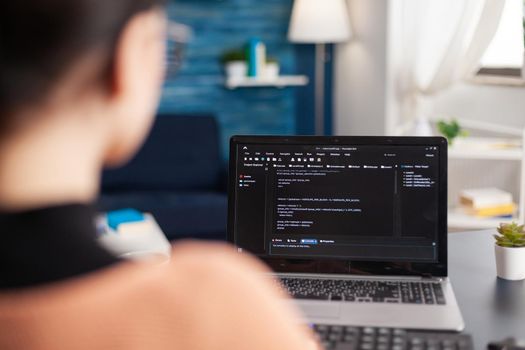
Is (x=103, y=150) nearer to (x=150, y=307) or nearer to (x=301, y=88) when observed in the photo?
(x=150, y=307)

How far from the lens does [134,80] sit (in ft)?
1.83

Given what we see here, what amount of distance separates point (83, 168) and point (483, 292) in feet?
3.96

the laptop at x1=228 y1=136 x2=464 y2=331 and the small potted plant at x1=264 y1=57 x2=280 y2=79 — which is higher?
the small potted plant at x1=264 y1=57 x2=280 y2=79

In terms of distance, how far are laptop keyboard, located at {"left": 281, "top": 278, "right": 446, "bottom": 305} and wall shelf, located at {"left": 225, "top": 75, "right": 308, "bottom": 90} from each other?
3239 mm

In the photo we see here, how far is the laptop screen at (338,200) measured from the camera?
5.34 feet

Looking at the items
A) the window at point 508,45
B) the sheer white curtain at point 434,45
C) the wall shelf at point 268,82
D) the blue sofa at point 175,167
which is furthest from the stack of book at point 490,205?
the wall shelf at point 268,82

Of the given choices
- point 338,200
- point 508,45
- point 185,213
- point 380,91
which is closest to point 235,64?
point 380,91

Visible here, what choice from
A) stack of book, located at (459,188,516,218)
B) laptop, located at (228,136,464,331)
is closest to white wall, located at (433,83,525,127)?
stack of book, located at (459,188,516,218)

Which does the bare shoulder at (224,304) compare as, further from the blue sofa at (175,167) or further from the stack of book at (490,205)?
the blue sofa at (175,167)

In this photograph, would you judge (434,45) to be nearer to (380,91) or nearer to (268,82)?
(380,91)

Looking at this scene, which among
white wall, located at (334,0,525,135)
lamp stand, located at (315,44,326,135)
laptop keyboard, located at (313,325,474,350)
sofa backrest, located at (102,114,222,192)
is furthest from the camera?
lamp stand, located at (315,44,326,135)

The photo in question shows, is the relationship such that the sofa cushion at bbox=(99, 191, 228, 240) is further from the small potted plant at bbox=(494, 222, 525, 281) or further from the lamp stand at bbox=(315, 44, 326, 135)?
the small potted plant at bbox=(494, 222, 525, 281)

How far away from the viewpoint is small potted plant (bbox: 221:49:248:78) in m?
4.79

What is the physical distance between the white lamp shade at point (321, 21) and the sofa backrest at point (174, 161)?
29.7 inches
